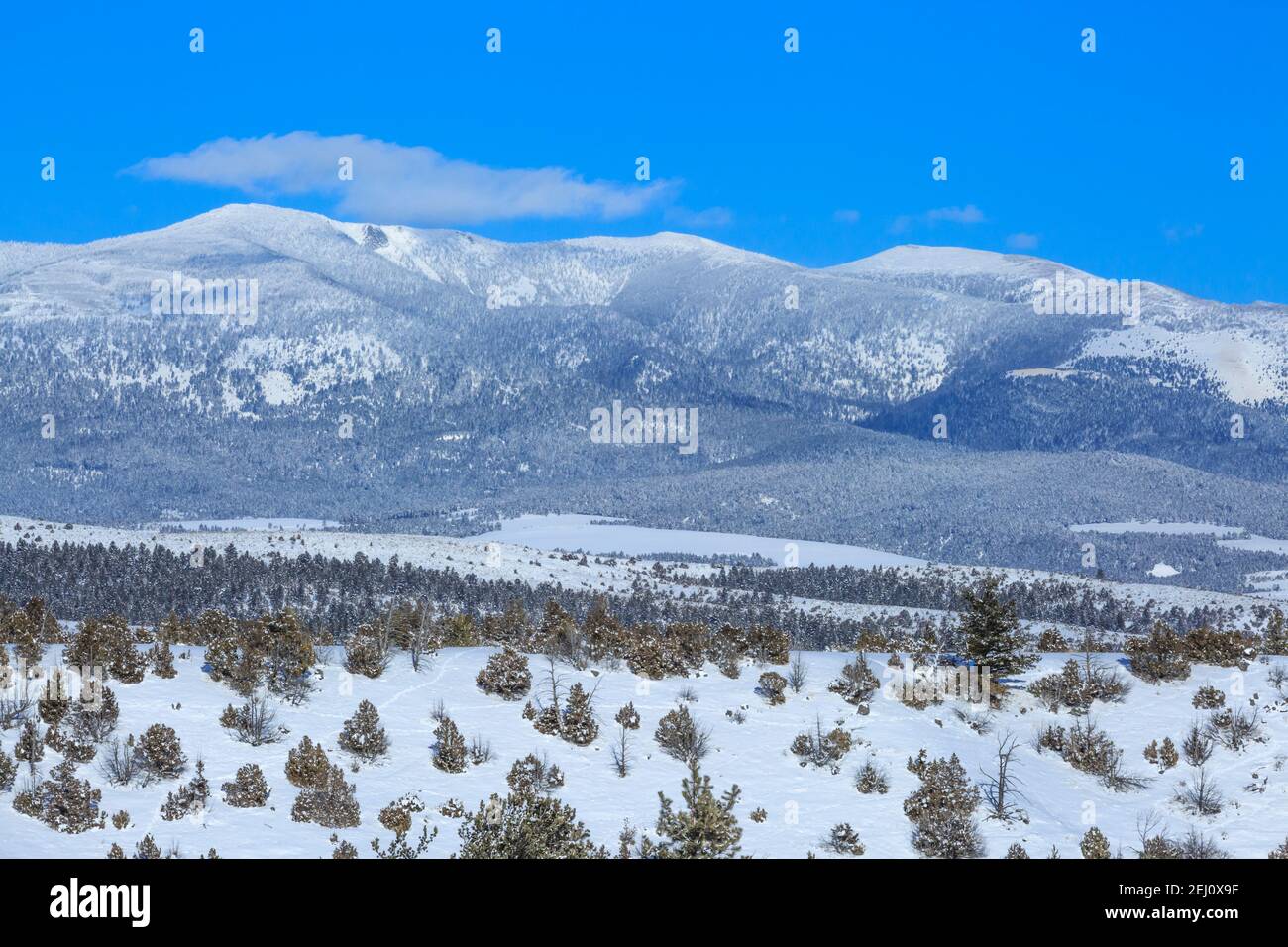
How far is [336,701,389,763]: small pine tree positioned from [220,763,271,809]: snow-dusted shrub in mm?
3055

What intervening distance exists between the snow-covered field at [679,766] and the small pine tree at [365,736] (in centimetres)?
26

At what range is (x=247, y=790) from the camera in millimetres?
25453

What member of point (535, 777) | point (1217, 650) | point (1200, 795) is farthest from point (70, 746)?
point (1217, 650)

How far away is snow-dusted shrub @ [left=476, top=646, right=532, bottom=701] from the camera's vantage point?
33.4m

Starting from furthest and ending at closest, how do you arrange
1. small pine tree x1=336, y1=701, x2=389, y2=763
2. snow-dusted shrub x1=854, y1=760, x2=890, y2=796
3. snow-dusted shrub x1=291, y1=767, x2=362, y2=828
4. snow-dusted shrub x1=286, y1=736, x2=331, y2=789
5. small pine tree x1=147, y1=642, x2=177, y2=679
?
small pine tree x1=147, y1=642, x2=177, y2=679, snow-dusted shrub x1=854, y1=760, x2=890, y2=796, small pine tree x1=336, y1=701, x2=389, y2=763, snow-dusted shrub x1=286, y1=736, x2=331, y2=789, snow-dusted shrub x1=291, y1=767, x2=362, y2=828

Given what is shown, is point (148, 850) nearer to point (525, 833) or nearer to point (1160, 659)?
point (525, 833)

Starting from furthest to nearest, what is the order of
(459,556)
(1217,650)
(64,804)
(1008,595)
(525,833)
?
(459,556)
(1008,595)
(1217,650)
(64,804)
(525,833)

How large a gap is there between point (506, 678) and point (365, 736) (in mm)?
5266

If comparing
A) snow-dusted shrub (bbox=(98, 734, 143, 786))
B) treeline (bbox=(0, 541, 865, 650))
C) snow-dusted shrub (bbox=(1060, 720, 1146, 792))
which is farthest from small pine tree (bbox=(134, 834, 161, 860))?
treeline (bbox=(0, 541, 865, 650))

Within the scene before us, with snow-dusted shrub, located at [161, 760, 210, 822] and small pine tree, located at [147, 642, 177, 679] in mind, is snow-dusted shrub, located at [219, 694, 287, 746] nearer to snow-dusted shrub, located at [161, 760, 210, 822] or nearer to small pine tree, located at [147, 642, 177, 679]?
small pine tree, located at [147, 642, 177, 679]

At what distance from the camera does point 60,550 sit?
123688 mm

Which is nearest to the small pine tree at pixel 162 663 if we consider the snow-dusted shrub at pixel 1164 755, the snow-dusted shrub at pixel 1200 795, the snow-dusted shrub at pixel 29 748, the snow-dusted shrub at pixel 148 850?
the snow-dusted shrub at pixel 29 748
